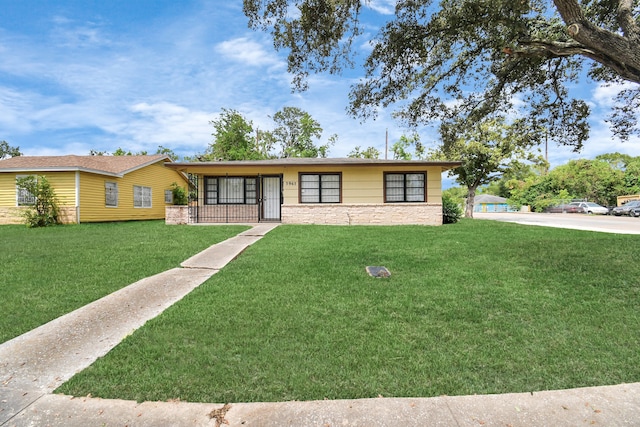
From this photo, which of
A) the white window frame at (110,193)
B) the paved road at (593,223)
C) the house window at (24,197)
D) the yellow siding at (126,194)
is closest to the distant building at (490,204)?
the paved road at (593,223)

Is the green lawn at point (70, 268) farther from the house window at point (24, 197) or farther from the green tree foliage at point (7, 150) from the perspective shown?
the green tree foliage at point (7, 150)

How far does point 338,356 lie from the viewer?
9.72 feet

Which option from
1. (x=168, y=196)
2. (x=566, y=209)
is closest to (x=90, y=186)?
(x=168, y=196)

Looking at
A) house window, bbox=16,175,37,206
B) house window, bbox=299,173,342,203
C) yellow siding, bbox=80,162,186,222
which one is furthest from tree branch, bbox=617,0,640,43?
house window, bbox=16,175,37,206

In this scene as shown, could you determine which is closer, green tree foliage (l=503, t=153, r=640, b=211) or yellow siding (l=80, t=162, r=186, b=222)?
yellow siding (l=80, t=162, r=186, b=222)

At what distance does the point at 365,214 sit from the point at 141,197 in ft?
47.2

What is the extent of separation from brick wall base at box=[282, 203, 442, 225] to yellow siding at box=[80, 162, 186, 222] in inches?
403

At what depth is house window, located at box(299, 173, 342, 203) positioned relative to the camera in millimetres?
15164

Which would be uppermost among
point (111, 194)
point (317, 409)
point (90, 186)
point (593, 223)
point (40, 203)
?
point (90, 186)

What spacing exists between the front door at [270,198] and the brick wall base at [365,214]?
1.27m

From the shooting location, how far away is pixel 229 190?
16.4m

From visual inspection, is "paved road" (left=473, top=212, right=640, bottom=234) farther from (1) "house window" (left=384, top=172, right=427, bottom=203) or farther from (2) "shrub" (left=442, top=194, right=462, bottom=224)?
(1) "house window" (left=384, top=172, right=427, bottom=203)

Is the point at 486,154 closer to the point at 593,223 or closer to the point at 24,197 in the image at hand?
Answer: the point at 593,223

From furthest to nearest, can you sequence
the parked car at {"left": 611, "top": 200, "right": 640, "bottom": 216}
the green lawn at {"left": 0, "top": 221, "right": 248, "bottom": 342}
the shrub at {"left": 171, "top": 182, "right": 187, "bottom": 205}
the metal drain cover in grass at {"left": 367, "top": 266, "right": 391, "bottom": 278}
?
the parked car at {"left": 611, "top": 200, "right": 640, "bottom": 216} → the shrub at {"left": 171, "top": 182, "right": 187, "bottom": 205} → the metal drain cover in grass at {"left": 367, "top": 266, "right": 391, "bottom": 278} → the green lawn at {"left": 0, "top": 221, "right": 248, "bottom": 342}
